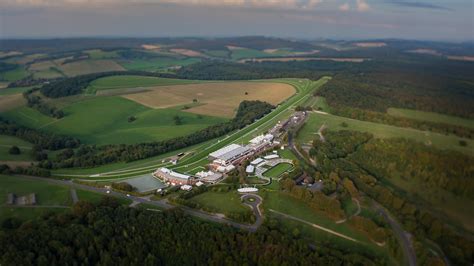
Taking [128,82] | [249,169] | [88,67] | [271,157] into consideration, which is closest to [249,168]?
[249,169]

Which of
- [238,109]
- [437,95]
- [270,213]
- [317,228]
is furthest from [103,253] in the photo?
[238,109]

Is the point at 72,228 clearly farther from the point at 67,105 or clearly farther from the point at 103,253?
the point at 67,105

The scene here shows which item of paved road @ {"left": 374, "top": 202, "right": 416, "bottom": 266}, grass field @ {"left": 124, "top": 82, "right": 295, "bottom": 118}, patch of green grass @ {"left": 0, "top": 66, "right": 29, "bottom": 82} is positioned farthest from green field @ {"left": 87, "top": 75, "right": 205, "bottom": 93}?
paved road @ {"left": 374, "top": 202, "right": 416, "bottom": 266}

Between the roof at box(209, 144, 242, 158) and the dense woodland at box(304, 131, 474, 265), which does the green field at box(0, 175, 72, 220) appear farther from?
the dense woodland at box(304, 131, 474, 265)

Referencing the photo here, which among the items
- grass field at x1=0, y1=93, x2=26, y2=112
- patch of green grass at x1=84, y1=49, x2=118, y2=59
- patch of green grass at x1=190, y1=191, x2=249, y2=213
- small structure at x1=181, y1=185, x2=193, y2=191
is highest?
patch of green grass at x1=84, y1=49, x2=118, y2=59

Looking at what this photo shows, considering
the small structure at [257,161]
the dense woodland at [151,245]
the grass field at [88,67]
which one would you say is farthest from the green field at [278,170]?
the grass field at [88,67]

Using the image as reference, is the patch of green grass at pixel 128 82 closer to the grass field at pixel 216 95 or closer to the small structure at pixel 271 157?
the grass field at pixel 216 95
